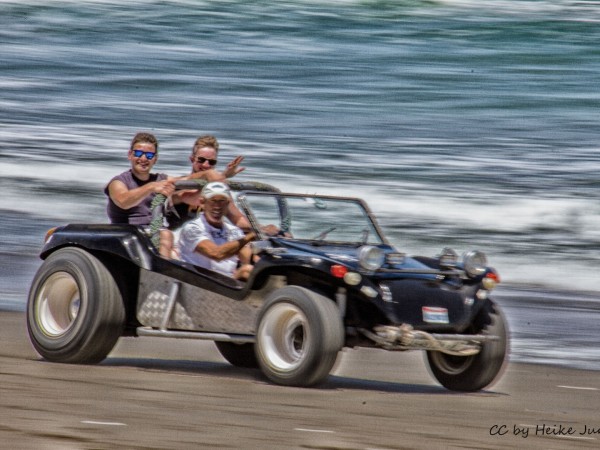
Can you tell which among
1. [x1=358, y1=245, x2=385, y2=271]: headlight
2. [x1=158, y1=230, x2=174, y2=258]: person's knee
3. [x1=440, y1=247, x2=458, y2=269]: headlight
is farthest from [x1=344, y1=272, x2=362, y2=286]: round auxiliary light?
[x1=158, y1=230, x2=174, y2=258]: person's knee

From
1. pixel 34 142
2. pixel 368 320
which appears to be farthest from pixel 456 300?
pixel 34 142

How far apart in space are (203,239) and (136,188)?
843 millimetres

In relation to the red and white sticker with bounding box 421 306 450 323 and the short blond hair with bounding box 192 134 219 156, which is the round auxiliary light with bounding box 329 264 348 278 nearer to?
the red and white sticker with bounding box 421 306 450 323

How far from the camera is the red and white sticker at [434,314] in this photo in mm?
8117

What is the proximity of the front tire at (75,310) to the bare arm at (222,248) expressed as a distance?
667 mm

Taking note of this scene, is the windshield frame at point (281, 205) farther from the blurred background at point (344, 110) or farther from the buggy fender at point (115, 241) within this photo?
the blurred background at point (344, 110)

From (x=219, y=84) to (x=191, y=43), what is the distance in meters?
4.94

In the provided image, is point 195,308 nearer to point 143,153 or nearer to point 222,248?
point 222,248

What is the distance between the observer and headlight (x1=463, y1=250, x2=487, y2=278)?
8430mm

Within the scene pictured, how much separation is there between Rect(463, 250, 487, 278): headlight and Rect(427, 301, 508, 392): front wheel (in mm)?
215

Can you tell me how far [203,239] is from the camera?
28.5 ft

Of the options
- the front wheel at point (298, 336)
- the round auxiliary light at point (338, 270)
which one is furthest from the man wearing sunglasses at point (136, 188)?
the round auxiliary light at point (338, 270)

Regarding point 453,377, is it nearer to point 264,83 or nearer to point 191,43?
point 264,83

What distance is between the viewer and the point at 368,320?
317 inches
